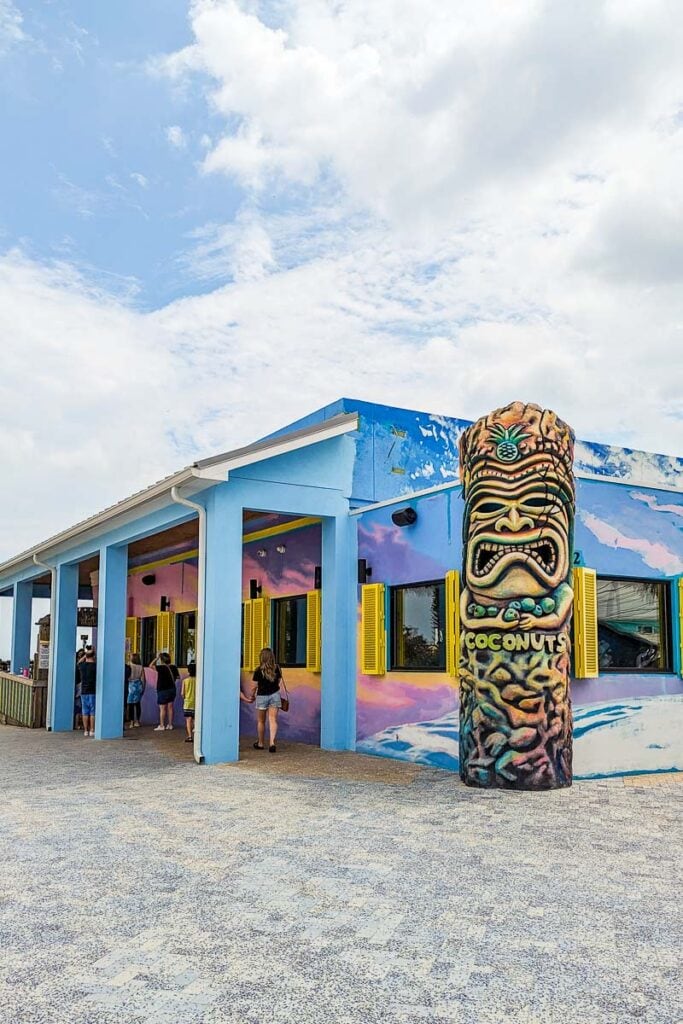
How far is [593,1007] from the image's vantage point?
3443mm

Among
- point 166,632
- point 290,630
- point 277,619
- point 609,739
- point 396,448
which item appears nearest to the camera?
point 609,739

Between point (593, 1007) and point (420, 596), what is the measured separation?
289 inches

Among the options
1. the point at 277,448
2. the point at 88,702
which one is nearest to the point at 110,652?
the point at 88,702

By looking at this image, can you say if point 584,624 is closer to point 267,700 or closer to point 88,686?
point 267,700

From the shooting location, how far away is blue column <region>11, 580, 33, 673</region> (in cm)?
2047

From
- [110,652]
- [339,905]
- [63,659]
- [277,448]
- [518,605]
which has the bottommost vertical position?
[339,905]

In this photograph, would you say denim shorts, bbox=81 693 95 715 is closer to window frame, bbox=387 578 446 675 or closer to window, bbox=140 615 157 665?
window, bbox=140 615 157 665

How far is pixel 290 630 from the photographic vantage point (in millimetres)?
13273

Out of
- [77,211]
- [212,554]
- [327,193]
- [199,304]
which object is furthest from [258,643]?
[77,211]

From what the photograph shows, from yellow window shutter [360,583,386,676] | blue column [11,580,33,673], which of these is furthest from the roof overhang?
blue column [11,580,33,673]

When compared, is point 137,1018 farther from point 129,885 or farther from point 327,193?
point 327,193

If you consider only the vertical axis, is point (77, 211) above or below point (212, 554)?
above

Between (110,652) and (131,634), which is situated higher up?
(131,634)

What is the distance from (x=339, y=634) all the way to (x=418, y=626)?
136 centimetres
